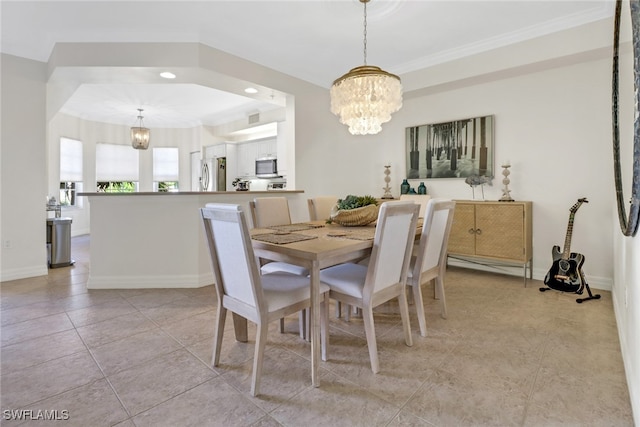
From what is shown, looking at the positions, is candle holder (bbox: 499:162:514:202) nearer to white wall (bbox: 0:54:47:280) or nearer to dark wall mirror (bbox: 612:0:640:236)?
dark wall mirror (bbox: 612:0:640:236)

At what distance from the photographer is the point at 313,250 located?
1.66 meters

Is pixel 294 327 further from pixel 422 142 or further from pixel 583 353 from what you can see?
pixel 422 142

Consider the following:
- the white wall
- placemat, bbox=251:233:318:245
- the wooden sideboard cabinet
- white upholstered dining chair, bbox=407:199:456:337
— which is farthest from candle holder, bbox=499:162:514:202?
the white wall

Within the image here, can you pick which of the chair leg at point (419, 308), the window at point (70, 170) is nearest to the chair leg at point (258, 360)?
the chair leg at point (419, 308)

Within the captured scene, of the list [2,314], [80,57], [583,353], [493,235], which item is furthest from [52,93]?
[583,353]

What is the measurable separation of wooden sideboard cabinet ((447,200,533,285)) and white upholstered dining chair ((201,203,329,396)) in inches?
98.3

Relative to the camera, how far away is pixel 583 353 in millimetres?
1969

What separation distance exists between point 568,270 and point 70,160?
8.64m

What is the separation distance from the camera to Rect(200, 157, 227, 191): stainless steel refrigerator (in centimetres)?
688

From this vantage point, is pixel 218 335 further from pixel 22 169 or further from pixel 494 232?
pixel 22 169

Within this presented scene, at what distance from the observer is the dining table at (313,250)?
1.66 metres

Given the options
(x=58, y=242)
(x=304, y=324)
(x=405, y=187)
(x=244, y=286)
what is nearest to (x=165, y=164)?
(x=58, y=242)

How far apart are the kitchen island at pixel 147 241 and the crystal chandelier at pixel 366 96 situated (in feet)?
5.64

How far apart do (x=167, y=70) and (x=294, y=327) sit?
2956mm
